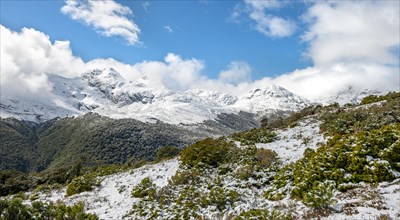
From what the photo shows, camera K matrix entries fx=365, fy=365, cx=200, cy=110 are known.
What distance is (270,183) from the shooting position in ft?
67.4

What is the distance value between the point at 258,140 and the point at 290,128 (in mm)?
4920

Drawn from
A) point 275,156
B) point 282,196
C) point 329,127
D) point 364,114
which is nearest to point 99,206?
point 282,196

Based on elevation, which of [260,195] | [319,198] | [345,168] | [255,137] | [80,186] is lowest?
[80,186]

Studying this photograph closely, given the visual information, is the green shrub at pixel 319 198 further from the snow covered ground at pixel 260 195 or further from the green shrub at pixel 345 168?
the snow covered ground at pixel 260 195

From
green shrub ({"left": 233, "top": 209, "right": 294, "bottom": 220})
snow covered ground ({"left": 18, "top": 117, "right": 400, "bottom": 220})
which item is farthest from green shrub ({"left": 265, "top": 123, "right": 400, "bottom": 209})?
green shrub ({"left": 233, "top": 209, "right": 294, "bottom": 220})

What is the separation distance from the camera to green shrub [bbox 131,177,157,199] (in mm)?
20855

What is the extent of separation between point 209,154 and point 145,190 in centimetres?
626

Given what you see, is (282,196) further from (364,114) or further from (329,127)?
(364,114)

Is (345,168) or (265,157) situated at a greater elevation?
(265,157)

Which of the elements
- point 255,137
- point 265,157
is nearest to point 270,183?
point 265,157

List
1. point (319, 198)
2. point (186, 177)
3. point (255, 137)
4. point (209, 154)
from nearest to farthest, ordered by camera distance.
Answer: point (319, 198), point (186, 177), point (209, 154), point (255, 137)

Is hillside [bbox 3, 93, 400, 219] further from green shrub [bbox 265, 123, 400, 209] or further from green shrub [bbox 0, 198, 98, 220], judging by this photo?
green shrub [bbox 0, 198, 98, 220]

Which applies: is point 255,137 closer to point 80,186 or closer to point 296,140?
Answer: point 296,140

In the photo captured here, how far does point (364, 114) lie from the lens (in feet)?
99.6
